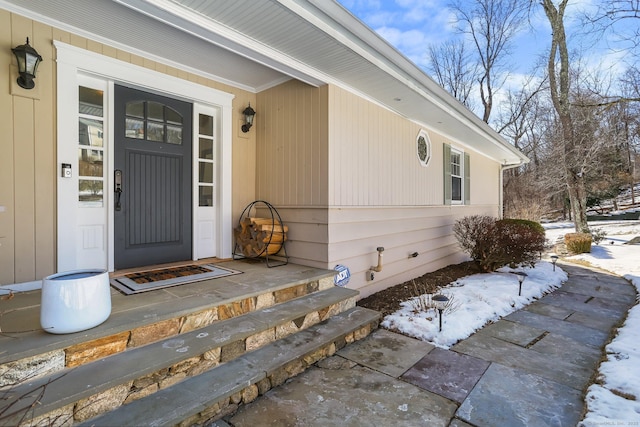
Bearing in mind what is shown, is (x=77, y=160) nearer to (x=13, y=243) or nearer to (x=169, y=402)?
(x=13, y=243)

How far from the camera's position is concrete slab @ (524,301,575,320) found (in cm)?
367

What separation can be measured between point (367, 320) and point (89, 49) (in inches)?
140

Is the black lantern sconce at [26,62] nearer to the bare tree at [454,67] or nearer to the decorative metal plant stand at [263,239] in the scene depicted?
the decorative metal plant stand at [263,239]

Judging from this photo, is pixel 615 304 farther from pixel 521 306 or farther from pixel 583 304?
pixel 521 306

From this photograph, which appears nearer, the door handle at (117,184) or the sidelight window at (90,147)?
the sidelight window at (90,147)

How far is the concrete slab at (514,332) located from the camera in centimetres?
292

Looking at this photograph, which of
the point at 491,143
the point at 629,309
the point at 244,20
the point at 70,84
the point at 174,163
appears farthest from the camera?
the point at 491,143

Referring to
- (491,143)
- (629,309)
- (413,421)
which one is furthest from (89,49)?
(491,143)

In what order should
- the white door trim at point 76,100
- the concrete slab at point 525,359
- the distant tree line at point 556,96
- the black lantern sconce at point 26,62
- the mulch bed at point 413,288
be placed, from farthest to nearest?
the distant tree line at point 556,96, the mulch bed at point 413,288, the white door trim at point 76,100, the black lantern sconce at point 26,62, the concrete slab at point 525,359

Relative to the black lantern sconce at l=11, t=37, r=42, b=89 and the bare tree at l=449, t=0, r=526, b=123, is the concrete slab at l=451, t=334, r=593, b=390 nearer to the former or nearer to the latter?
the black lantern sconce at l=11, t=37, r=42, b=89

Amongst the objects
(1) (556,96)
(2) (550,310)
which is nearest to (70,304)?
(2) (550,310)

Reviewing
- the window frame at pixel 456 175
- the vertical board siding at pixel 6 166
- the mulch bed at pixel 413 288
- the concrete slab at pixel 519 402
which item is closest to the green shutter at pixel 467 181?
the window frame at pixel 456 175

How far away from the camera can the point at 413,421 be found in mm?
1761

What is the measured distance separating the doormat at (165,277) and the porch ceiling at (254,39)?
6.87 feet
